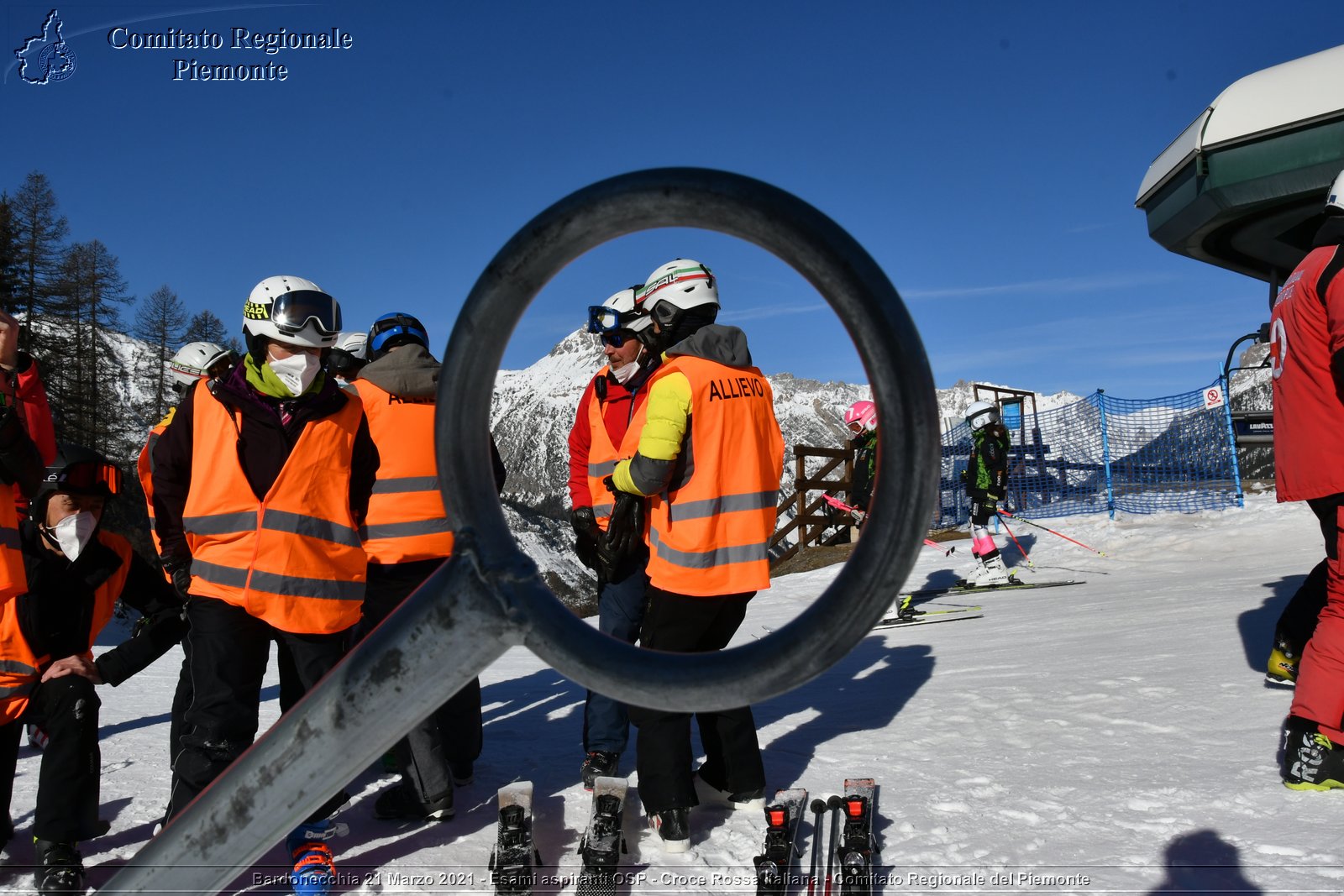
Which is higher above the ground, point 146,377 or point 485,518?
point 146,377

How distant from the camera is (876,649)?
760 cm

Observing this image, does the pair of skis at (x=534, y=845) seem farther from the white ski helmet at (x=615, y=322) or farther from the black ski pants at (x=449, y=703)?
the white ski helmet at (x=615, y=322)

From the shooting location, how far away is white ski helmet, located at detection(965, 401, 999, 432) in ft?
39.7

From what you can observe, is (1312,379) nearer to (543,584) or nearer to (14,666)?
(543,584)

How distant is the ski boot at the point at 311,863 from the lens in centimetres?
312

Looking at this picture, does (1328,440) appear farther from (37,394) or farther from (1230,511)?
(1230,511)

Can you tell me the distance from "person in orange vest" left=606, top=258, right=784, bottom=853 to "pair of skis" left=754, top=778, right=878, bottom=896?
446 mm

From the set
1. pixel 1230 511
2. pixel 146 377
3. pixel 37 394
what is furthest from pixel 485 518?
pixel 146 377

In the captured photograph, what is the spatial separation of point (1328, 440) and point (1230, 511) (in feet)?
43.7

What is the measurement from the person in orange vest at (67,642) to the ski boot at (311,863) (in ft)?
2.66

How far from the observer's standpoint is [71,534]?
13.4ft

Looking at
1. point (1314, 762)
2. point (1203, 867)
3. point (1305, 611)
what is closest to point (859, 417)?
point (1305, 611)

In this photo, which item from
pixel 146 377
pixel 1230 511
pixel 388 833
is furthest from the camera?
pixel 146 377

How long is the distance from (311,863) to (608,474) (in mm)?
2468
